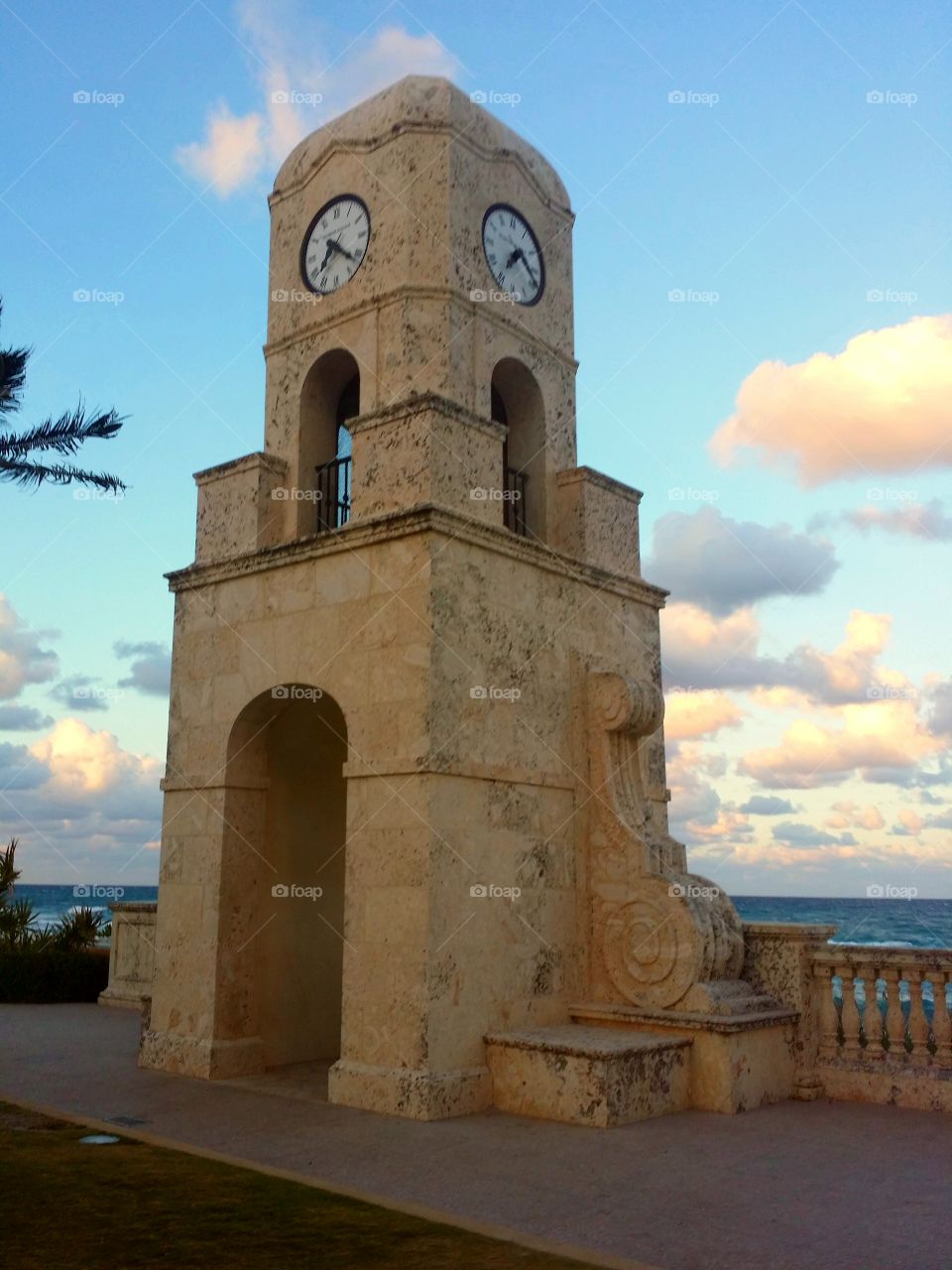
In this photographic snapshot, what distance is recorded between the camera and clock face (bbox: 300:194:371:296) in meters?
11.0

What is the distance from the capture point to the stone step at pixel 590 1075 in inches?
318

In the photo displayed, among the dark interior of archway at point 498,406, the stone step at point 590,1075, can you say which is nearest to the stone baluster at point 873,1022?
the stone step at point 590,1075

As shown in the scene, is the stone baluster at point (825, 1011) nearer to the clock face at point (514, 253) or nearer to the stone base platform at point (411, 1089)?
the stone base platform at point (411, 1089)

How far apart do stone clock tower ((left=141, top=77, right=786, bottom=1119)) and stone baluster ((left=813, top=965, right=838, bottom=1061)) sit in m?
0.72

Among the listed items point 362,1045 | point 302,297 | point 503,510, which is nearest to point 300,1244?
point 362,1045

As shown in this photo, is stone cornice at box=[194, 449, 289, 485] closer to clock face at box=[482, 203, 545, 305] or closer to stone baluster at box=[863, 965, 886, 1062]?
clock face at box=[482, 203, 545, 305]

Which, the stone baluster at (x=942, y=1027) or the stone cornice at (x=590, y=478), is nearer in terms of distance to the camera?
the stone baluster at (x=942, y=1027)

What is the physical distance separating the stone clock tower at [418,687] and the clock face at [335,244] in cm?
3

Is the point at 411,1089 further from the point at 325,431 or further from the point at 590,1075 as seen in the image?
the point at 325,431

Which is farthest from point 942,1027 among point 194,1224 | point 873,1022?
Result: point 194,1224

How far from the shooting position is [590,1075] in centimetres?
813

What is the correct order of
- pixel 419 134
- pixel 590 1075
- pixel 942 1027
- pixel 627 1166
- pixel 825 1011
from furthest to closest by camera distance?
pixel 419 134 < pixel 825 1011 < pixel 942 1027 < pixel 590 1075 < pixel 627 1166

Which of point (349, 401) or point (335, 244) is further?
point (349, 401)

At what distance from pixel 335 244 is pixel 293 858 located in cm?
624
